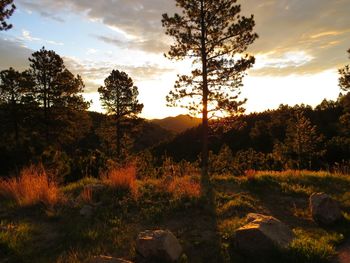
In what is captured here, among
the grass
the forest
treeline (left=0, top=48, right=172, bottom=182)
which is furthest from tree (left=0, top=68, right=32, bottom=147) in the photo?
the grass

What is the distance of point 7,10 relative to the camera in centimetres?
1285

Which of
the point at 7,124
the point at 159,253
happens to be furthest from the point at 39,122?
the point at 159,253

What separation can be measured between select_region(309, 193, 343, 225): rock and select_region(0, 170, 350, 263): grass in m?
0.19

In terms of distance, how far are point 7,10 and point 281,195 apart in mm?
11053

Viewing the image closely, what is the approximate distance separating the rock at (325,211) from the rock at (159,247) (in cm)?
373

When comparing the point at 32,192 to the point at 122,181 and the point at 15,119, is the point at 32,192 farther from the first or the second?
the point at 15,119

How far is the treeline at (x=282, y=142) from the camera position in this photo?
30.8 meters

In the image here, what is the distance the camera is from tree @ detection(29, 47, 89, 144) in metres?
33.5

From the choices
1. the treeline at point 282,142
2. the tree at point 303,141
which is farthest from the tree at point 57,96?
the tree at point 303,141

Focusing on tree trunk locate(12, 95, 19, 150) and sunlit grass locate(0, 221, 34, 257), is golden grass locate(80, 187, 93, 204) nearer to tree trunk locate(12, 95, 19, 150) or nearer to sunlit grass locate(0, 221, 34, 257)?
sunlit grass locate(0, 221, 34, 257)

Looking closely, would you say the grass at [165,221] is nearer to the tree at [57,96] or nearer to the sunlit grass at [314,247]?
the sunlit grass at [314,247]

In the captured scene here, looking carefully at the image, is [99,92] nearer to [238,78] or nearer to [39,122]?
[39,122]

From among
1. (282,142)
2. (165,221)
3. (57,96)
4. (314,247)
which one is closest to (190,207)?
(165,221)

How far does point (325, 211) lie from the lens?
8281 millimetres
